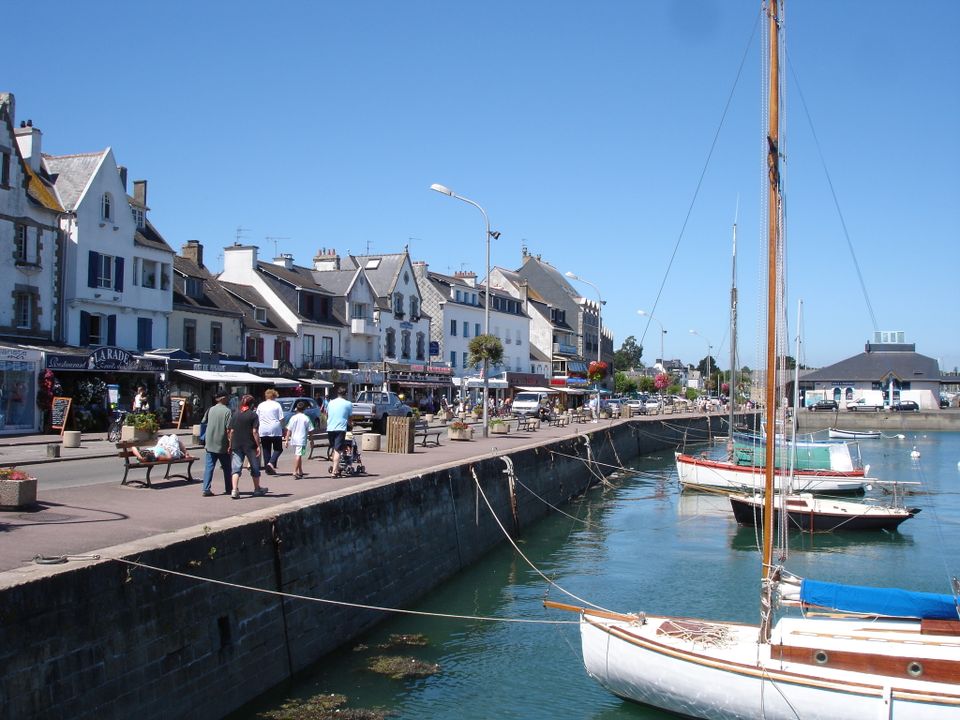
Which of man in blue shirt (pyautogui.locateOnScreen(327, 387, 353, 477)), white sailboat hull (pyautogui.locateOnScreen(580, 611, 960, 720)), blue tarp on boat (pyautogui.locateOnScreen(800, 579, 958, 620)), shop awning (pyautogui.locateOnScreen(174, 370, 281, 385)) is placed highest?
shop awning (pyautogui.locateOnScreen(174, 370, 281, 385))

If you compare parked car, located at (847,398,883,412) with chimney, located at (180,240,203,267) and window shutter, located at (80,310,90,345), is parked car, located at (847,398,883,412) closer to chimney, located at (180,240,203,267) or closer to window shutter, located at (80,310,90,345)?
chimney, located at (180,240,203,267)

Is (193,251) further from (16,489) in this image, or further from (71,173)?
(16,489)

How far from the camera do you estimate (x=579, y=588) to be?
18531 millimetres

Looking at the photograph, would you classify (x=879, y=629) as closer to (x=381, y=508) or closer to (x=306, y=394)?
(x=381, y=508)

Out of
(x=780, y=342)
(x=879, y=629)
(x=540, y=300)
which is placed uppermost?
Answer: (x=540, y=300)

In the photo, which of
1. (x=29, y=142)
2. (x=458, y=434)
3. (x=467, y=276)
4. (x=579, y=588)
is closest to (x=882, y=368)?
(x=467, y=276)

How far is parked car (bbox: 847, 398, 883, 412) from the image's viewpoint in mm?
95812

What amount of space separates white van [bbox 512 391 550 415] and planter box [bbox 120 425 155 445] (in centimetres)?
2734

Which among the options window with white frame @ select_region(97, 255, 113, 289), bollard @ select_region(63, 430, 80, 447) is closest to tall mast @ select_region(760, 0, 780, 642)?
bollard @ select_region(63, 430, 80, 447)

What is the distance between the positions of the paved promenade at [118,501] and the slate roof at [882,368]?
3479 inches

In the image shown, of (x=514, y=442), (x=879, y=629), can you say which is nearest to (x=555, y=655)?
(x=879, y=629)

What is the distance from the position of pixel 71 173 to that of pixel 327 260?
27331 millimetres

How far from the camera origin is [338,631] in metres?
13.5

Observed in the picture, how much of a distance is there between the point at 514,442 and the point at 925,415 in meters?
68.7
